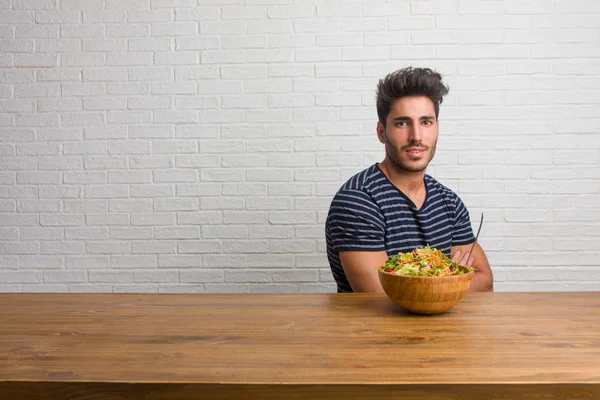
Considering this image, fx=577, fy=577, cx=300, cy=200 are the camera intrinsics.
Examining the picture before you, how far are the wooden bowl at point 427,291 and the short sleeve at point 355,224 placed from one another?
1.89 ft

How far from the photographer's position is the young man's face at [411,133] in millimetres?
2254

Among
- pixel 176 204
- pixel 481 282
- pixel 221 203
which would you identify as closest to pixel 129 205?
pixel 176 204

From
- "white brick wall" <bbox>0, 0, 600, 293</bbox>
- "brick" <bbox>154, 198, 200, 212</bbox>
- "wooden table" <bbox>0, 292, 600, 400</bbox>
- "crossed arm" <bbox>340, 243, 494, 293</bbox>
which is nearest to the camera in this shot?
"wooden table" <bbox>0, 292, 600, 400</bbox>

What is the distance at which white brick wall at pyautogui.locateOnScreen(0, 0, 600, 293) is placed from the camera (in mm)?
3037

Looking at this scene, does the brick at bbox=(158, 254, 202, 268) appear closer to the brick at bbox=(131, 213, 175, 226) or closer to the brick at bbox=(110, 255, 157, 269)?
the brick at bbox=(110, 255, 157, 269)

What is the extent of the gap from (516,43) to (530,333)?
2138mm

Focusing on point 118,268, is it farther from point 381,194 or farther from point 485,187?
point 485,187

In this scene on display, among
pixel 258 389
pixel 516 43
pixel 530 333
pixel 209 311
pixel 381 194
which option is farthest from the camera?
pixel 516 43

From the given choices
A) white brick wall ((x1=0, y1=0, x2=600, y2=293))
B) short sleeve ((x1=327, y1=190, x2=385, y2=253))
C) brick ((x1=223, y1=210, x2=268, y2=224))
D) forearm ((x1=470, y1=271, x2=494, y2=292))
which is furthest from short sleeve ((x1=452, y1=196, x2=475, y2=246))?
brick ((x1=223, y1=210, x2=268, y2=224))

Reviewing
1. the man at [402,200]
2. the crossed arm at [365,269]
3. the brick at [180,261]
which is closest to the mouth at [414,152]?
the man at [402,200]

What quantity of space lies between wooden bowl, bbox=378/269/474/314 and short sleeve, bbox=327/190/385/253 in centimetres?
58

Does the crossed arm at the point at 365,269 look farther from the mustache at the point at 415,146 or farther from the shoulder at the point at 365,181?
the mustache at the point at 415,146

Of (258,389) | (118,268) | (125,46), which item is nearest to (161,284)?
(118,268)

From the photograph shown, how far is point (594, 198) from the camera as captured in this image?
3.06m
